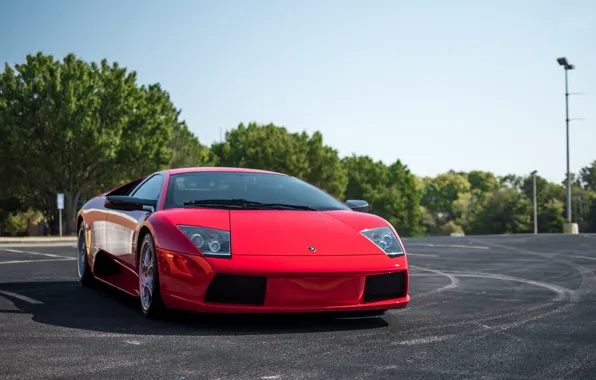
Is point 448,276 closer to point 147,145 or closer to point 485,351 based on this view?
point 485,351

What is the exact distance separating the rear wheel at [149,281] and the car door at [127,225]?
335 millimetres

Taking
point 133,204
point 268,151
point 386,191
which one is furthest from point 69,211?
point 386,191

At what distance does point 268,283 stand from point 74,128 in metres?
37.9

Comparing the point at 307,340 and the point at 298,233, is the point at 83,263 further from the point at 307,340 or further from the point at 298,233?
the point at 307,340

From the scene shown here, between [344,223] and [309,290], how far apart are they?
0.90m

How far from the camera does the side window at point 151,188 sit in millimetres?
6795

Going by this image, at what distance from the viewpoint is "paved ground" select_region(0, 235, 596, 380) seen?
158 inches

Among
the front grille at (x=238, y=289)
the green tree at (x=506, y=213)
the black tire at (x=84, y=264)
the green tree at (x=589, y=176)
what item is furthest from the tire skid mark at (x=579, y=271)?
the green tree at (x=589, y=176)

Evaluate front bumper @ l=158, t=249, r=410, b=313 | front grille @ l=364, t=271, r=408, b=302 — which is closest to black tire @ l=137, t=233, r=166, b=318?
front bumper @ l=158, t=249, r=410, b=313

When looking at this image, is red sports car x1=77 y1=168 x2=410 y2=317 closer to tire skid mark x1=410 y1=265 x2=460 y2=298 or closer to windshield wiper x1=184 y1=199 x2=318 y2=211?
windshield wiper x1=184 y1=199 x2=318 y2=211

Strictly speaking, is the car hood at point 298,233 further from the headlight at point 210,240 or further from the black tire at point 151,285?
the black tire at point 151,285

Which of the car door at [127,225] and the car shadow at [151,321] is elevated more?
the car door at [127,225]

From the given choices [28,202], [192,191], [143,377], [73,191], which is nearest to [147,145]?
[73,191]

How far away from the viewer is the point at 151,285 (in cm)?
585
